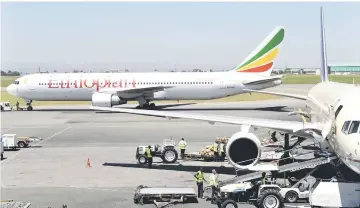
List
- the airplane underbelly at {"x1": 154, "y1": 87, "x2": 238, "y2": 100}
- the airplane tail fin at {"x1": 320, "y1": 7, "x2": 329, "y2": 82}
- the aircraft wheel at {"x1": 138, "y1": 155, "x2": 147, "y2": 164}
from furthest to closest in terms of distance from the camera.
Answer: the airplane underbelly at {"x1": 154, "y1": 87, "x2": 238, "y2": 100}, the airplane tail fin at {"x1": 320, "y1": 7, "x2": 329, "y2": 82}, the aircraft wheel at {"x1": 138, "y1": 155, "x2": 147, "y2": 164}

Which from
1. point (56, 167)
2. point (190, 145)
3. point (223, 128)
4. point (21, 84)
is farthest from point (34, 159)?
point (21, 84)

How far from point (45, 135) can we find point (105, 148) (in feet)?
25.8

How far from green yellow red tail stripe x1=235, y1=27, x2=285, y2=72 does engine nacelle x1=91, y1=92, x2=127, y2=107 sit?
40.8 ft

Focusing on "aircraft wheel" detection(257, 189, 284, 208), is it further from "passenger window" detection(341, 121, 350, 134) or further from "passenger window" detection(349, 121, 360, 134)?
"passenger window" detection(349, 121, 360, 134)

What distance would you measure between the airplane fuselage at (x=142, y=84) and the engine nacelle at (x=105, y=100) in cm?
156

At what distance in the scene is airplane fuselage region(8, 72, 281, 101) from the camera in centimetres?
4784

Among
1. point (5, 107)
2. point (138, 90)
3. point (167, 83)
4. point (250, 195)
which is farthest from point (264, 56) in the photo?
point (250, 195)

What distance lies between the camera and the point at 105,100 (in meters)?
45.3

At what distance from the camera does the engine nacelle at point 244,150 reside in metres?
16.5

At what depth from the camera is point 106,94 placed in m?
46.2

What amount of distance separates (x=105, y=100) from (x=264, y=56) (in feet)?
52.6

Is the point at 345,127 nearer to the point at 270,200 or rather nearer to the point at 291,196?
the point at 270,200

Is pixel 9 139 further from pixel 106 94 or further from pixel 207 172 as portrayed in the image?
pixel 106 94

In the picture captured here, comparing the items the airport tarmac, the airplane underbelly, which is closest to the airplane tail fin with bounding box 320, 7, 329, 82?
the airport tarmac
